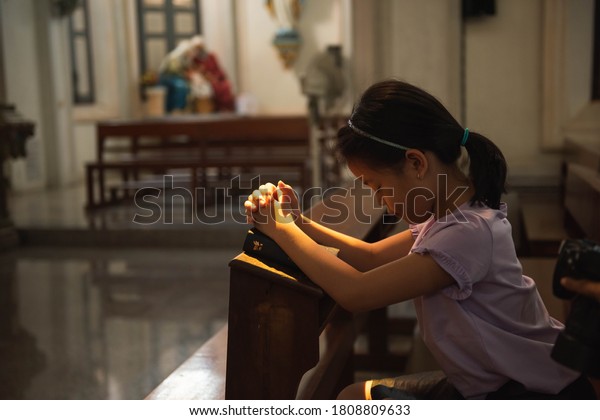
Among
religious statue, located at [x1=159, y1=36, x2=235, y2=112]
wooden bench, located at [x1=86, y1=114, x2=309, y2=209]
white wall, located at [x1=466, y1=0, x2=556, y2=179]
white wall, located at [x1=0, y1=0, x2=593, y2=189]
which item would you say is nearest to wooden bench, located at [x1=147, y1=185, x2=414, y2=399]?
white wall, located at [x1=0, y1=0, x2=593, y2=189]

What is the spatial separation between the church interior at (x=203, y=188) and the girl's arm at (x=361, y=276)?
0.15 feet

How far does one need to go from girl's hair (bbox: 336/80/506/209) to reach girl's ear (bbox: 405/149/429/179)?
1 centimetres

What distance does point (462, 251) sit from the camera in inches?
58.9

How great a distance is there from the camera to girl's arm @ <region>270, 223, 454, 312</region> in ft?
4.93

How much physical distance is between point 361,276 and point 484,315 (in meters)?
0.25

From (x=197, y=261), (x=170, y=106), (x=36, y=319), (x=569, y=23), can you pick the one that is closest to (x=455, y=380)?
(x=36, y=319)

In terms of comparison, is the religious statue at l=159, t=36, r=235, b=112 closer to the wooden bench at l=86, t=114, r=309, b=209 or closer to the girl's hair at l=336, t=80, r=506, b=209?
the wooden bench at l=86, t=114, r=309, b=209

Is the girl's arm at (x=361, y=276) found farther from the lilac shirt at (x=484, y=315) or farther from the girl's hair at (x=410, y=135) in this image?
the girl's hair at (x=410, y=135)

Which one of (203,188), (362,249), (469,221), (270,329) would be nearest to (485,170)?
(469,221)

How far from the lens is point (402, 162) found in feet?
5.11

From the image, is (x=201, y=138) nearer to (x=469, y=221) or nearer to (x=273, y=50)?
(x=273, y=50)

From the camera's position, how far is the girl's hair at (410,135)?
1.53 m
